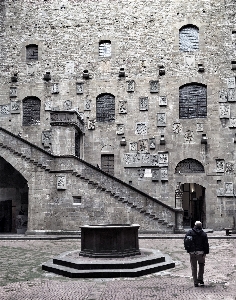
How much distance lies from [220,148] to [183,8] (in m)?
8.73

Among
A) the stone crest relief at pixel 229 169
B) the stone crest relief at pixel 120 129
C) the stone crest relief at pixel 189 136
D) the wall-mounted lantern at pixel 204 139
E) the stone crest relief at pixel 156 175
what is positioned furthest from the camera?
the stone crest relief at pixel 120 129

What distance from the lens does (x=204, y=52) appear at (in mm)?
24703

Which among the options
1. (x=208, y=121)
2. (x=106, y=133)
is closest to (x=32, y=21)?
(x=106, y=133)

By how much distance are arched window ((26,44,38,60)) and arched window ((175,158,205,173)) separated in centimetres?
1119

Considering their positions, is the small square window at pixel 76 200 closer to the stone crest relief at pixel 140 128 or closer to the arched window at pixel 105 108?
the stone crest relief at pixel 140 128

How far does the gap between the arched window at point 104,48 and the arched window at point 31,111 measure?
16.1 feet

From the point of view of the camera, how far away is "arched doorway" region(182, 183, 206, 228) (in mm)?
24413

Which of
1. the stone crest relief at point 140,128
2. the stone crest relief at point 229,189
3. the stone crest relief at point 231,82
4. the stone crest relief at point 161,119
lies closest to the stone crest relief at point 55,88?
the stone crest relief at point 140,128

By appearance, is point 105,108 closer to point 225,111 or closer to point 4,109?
point 4,109

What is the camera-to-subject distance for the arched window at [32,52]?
2644 centimetres

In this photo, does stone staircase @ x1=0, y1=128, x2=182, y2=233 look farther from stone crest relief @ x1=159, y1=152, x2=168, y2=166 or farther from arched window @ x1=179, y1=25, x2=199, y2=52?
arched window @ x1=179, y1=25, x2=199, y2=52

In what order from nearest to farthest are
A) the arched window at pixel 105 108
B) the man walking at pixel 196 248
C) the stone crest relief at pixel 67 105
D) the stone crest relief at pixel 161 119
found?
the man walking at pixel 196 248 < the stone crest relief at pixel 161 119 < the arched window at pixel 105 108 < the stone crest relief at pixel 67 105

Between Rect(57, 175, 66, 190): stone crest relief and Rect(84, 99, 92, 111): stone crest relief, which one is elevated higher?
Rect(84, 99, 92, 111): stone crest relief

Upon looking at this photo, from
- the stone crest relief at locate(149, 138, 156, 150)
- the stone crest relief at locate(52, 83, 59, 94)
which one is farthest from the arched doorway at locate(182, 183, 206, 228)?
the stone crest relief at locate(52, 83, 59, 94)
